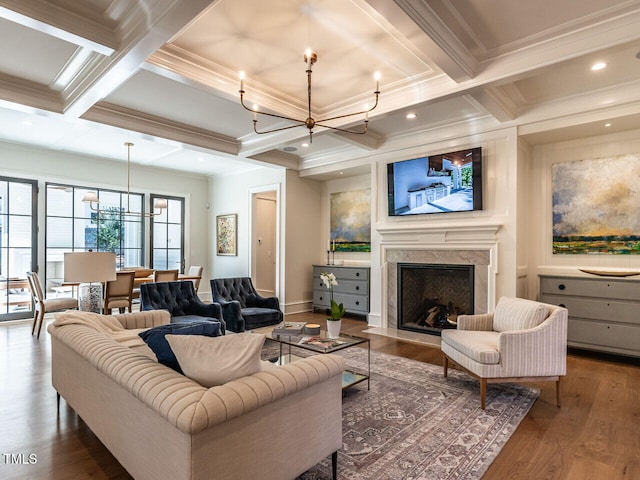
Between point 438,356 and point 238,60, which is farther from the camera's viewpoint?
point 438,356

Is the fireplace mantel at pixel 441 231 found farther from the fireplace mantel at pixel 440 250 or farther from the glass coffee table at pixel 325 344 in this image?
the glass coffee table at pixel 325 344

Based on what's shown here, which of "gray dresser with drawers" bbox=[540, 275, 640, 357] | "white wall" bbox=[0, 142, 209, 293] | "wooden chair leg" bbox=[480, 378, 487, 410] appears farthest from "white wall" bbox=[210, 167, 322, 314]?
"wooden chair leg" bbox=[480, 378, 487, 410]

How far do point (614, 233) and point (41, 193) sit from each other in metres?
8.34

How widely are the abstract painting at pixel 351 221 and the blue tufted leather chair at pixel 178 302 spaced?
9.67 feet

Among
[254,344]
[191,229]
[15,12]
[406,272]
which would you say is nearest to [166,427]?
[254,344]

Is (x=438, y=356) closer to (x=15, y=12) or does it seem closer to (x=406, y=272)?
(x=406, y=272)

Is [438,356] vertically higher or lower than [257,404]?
lower

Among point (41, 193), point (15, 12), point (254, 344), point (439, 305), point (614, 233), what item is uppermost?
point (15, 12)

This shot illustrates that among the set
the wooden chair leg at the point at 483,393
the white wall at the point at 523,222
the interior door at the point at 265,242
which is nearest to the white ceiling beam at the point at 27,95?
the interior door at the point at 265,242

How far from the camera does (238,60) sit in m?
3.27

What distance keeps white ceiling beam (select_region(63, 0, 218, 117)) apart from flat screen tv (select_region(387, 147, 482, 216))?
138 inches

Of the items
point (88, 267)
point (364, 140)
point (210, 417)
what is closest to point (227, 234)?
point (364, 140)

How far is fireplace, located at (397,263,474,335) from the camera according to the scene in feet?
16.9

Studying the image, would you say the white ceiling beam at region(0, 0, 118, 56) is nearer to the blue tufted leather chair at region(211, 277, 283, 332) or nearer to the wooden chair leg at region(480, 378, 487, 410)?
the blue tufted leather chair at region(211, 277, 283, 332)
